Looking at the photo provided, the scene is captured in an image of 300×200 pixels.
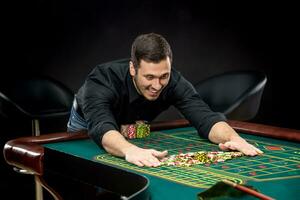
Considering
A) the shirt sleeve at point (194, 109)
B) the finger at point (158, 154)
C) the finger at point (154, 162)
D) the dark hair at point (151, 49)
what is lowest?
the finger at point (154, 162)

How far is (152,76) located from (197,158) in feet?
2.34

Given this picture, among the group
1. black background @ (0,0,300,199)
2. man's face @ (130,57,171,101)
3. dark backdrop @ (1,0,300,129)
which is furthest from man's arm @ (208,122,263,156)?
dark backdrop @ (1,0,300,129)

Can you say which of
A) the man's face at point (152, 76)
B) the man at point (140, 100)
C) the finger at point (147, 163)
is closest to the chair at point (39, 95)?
the man at point (140, 100)

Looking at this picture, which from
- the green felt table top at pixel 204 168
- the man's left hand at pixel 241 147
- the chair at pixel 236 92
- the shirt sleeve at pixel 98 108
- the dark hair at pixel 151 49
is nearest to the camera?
the green felt table top at pixel 204 168

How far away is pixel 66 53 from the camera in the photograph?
557 centimetres

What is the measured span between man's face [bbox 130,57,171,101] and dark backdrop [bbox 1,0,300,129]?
2218 millimetres

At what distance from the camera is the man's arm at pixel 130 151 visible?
2.57m

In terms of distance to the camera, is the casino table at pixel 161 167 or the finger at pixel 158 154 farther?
the finger at pixel 158 154

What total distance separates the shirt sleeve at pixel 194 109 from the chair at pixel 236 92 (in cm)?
102

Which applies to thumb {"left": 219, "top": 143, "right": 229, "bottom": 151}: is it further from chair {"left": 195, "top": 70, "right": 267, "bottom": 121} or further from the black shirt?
chair {"left": 195, "top": 70, "right": 267, "bottom": 121}

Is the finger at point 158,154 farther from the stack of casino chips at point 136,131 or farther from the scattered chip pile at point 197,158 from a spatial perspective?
the stack of casino chips at point 136,131

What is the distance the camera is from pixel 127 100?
3.49 m

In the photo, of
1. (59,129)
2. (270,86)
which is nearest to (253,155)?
(59,129)

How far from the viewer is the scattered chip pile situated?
259 centimetres
